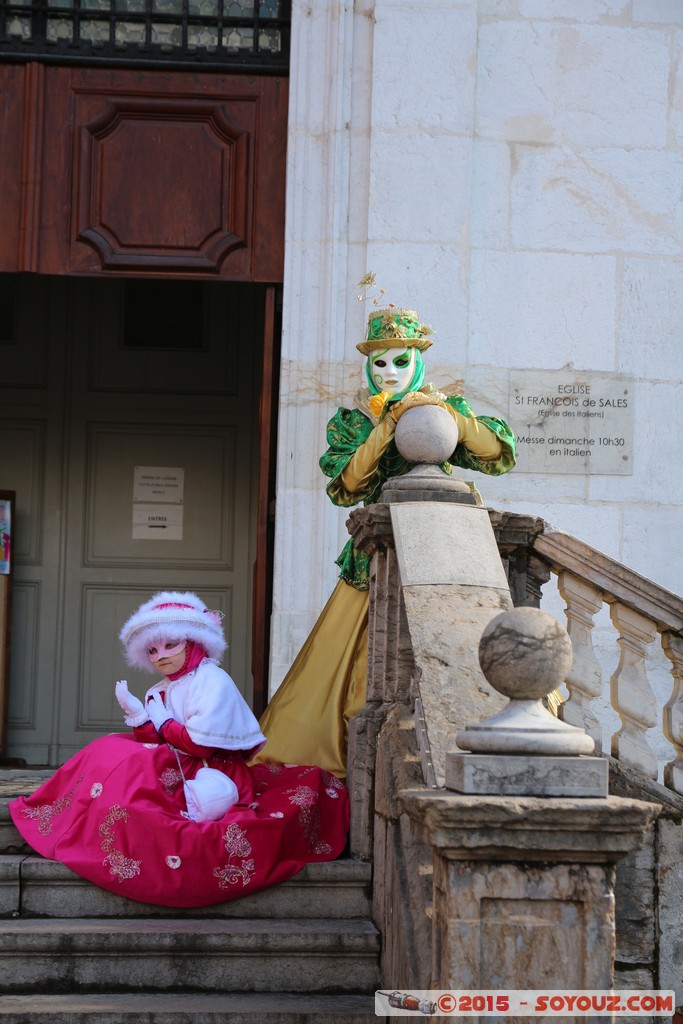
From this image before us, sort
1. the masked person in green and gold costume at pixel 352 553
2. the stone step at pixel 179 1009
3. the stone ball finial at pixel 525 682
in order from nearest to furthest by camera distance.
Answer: the stone ball finial at pixel 525 682 < the stone step at pixel 179 1009 < the masked person in green and gold costume at pixel 352 553

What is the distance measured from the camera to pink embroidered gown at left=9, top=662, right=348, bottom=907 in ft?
13.0

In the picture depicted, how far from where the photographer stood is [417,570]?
3.93 m

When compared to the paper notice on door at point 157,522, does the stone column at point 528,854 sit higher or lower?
lower

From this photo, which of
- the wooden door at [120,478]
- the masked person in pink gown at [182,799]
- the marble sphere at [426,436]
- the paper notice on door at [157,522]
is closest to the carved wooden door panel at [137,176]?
the wooden door at [120,478]

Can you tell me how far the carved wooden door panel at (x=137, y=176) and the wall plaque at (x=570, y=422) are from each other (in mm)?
1438

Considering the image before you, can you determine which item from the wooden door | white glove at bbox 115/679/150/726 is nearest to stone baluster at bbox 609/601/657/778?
white glove at bbox 115/679/150/726

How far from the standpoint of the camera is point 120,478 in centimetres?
873

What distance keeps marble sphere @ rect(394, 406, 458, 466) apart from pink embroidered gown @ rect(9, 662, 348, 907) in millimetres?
1016

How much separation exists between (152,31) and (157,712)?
157 inches

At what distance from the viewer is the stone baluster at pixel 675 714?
14.3ft

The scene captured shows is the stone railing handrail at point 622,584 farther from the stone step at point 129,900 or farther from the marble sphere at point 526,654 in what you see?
the marble sphere at point 526,654

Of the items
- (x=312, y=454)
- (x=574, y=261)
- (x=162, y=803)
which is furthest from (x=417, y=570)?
(x=574, y=261)

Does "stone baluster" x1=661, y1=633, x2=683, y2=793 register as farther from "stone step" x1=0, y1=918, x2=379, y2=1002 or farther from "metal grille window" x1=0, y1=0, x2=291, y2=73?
"metal grille window" x1=0, y1=0, x2=291, y2=73

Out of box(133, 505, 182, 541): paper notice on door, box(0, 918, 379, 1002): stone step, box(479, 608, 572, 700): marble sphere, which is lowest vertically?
box(0, 918, 379, 1002): stone step
